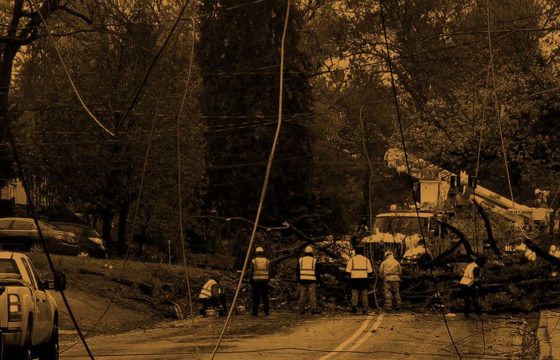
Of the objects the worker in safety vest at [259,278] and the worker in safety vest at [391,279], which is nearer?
the worker in safety vest at [259,278]

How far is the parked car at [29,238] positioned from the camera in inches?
1736

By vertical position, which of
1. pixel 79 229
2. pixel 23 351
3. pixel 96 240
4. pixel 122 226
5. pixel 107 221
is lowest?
pixel 23 351

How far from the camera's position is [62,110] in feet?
154

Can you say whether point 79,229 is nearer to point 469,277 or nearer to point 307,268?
point 307,268

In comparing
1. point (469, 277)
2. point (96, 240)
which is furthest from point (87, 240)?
point (469, 277)

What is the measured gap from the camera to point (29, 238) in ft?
145

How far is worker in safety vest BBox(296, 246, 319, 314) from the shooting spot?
98.1 ft

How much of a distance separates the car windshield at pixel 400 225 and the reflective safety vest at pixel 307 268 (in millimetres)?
8495

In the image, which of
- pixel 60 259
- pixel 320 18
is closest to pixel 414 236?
pixel 60 259

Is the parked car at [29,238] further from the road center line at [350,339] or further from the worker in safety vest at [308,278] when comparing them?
the road center line at [350,339]

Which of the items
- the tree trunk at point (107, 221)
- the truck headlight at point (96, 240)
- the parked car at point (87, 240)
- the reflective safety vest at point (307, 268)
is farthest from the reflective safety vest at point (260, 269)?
the tree trunk at point (107, 221)

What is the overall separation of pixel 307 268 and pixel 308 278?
259 mm

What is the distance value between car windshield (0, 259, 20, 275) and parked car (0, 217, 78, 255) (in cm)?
2731

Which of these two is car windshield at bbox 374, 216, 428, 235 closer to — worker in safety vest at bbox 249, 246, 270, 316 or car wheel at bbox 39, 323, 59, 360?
worker in safety vest at bbox 249, 246, 270, 316
